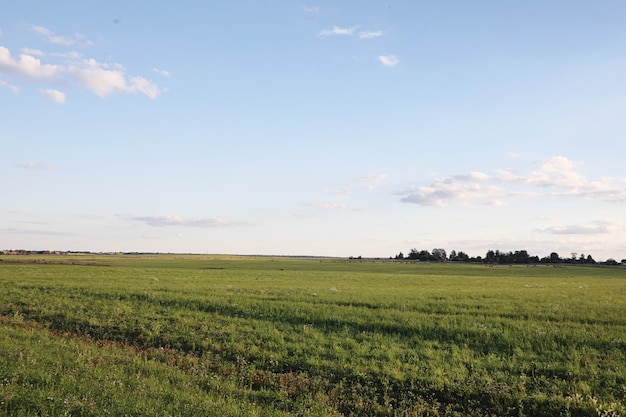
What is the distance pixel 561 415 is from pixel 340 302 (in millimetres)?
16615

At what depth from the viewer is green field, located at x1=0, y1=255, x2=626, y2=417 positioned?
381 inches

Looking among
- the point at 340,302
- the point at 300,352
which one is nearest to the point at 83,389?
the point at 300,352

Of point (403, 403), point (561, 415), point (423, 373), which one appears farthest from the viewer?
point (423, 373)

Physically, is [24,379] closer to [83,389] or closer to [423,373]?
[83,389]

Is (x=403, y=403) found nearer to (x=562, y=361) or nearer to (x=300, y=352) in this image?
(x=300, y=352)

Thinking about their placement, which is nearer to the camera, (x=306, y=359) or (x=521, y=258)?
(x=306, y=359)

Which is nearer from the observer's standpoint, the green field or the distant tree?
the green field

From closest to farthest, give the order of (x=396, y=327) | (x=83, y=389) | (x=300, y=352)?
1. (x=83, y=389)
2. (x=300, y=352)
3. (x=396, y=327)

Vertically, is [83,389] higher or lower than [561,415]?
higher

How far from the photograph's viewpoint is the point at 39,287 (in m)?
31.5

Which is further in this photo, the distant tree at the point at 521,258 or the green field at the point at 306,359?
the distant tree at the point at 521,258

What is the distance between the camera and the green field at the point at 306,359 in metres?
9.69

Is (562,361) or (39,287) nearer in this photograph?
(562,361)

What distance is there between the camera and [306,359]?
45.6 feet
